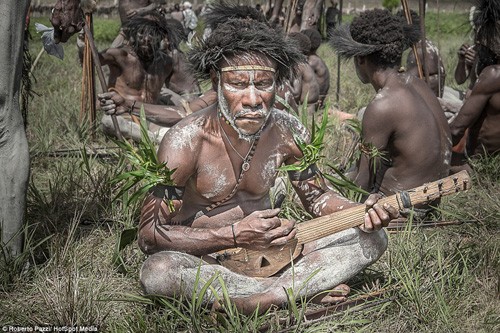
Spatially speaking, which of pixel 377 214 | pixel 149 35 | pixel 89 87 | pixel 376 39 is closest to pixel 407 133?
pixel 376 39

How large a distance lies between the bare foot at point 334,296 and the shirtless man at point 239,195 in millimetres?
17

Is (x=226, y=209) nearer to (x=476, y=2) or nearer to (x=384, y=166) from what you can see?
(x=384, y=166)

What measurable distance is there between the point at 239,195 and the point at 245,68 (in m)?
0.67

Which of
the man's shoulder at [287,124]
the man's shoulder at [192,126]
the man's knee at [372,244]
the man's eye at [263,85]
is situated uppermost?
the man's eye at [263,85]

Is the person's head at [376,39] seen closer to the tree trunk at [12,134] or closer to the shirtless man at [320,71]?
the tree trunk at [12,134]

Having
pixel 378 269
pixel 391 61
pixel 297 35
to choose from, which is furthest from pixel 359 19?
pixel 297 35

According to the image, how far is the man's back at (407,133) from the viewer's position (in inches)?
163

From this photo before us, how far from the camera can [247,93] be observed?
2.96 meters

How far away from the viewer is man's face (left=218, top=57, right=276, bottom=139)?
2.96 meters

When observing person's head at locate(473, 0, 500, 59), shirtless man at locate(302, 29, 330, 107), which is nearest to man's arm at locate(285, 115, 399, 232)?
person's head at locate(473, 0, 500, 59)

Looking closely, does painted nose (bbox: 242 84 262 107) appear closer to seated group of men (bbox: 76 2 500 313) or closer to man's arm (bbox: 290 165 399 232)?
seated group of men (bbox: 76 2 500 313)

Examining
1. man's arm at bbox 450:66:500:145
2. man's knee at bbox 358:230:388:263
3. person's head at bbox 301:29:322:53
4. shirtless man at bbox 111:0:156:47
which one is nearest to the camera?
man's knee at bbox 358:230:388:263

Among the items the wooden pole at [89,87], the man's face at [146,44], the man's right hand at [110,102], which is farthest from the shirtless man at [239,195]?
the man's face at [146,44]

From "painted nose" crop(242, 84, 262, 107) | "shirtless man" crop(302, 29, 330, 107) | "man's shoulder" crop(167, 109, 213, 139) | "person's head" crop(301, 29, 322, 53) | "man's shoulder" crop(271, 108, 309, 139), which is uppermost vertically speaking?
"painted nose" crop(242, 84, 262, 107)
